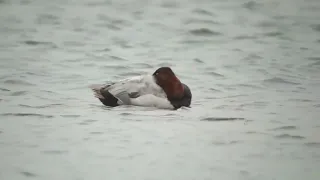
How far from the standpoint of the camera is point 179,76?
44.6 ft

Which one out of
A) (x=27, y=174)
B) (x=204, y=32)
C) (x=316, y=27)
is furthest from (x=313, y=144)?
(x=316, y=27)

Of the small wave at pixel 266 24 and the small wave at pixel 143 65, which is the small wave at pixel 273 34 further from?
the small wave at pixel 143 65

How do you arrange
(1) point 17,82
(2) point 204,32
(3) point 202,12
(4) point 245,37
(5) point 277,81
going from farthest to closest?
1. (3) point 202,12
2. (2) point 204,32
3. (4) point 245,37
4. (5) point 277,81
5. (1) point 17,82

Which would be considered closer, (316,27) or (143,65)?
(143,65)

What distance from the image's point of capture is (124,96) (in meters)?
10.8

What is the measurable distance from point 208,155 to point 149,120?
5.73 feet

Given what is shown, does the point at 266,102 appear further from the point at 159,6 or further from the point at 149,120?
the point at 159,6

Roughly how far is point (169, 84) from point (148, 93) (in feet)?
1.04

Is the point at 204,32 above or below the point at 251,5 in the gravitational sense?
below

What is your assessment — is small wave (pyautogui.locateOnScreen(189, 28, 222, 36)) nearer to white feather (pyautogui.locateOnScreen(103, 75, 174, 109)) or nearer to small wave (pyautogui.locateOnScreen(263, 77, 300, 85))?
small wave (pyautogui.locateOnScreen(263, 77, 300, 85))

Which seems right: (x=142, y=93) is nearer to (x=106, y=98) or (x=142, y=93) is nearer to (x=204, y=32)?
(x=106, y=98)

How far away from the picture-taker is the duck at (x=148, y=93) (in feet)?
35.5

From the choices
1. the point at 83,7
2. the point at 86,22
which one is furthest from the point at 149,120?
the point at 83,7

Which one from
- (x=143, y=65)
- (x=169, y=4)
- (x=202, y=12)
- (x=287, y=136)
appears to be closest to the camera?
(x=287, y=136)
